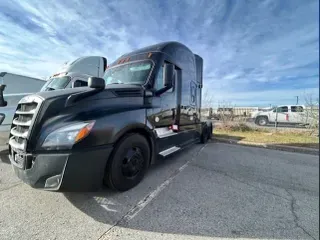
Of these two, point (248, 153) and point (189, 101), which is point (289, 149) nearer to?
point (248, 153)

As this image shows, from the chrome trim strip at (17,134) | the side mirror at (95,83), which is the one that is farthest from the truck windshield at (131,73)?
the chrome trim strip at (17,134)

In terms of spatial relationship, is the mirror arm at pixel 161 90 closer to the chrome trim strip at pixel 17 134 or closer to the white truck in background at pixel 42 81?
the chrome trim strip at pixel 17 134

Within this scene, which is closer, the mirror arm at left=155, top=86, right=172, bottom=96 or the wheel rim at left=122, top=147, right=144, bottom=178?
the wheel rim at left=122, top=147, right=144, bottom=178

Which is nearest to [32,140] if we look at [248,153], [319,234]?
[319,234]

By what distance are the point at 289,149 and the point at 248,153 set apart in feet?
6.20

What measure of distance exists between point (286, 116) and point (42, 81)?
49.3 feet

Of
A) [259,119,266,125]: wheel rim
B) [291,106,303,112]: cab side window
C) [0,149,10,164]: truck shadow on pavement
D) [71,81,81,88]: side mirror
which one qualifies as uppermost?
[71,81,81,88]: side mirror

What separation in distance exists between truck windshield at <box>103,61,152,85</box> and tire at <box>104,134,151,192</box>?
3.86 ft

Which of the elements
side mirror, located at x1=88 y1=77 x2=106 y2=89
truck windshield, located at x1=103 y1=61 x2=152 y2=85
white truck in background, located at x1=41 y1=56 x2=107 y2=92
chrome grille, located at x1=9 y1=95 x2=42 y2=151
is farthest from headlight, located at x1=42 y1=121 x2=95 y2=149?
white truck in background, located at x1=41 y1=56 x2=107 y2=92

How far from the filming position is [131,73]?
3676 millimetres

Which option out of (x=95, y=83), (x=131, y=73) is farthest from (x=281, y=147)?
(x=95, y=83)

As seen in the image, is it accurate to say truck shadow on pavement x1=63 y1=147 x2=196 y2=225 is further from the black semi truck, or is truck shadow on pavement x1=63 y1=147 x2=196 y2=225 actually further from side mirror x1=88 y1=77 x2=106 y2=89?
side mirror x1=88 y1=77 x2=106 y2=89

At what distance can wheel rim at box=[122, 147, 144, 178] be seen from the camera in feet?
9.23

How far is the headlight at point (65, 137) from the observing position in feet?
6.98
